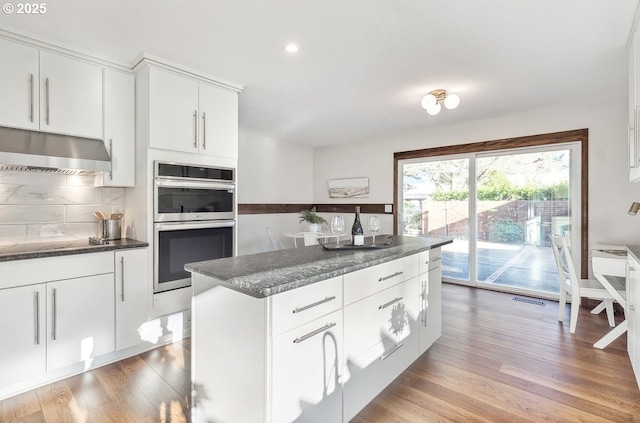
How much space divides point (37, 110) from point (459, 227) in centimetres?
480

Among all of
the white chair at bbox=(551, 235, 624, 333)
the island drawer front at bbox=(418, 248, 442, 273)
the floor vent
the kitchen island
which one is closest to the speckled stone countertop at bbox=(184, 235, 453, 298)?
the kitchen island

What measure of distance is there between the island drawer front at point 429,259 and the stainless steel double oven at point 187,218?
5.64 feet

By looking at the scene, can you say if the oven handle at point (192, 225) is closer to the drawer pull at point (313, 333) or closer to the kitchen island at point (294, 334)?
the kitchen island at point (294, 334)

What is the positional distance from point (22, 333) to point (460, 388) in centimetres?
277

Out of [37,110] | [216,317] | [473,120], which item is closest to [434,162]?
[473,120]

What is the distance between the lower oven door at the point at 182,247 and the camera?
2.55 m

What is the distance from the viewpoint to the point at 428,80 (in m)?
2.96

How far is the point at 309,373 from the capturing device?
1380 millimetres


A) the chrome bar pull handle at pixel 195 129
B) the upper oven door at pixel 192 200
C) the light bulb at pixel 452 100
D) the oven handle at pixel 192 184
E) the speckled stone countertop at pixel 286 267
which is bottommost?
the speckled stone countertop at pixel 286 267

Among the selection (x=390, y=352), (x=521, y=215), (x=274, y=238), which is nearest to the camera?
(x=390, y=352)

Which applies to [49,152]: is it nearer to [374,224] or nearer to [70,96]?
[70,96]

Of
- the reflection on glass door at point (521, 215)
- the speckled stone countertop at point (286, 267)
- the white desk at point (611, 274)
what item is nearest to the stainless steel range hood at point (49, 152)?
the speckled stone countertop at point (286, 267)

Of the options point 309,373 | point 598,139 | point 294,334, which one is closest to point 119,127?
point 294,334

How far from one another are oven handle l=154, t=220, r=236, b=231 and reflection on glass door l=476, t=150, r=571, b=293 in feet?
11.3
